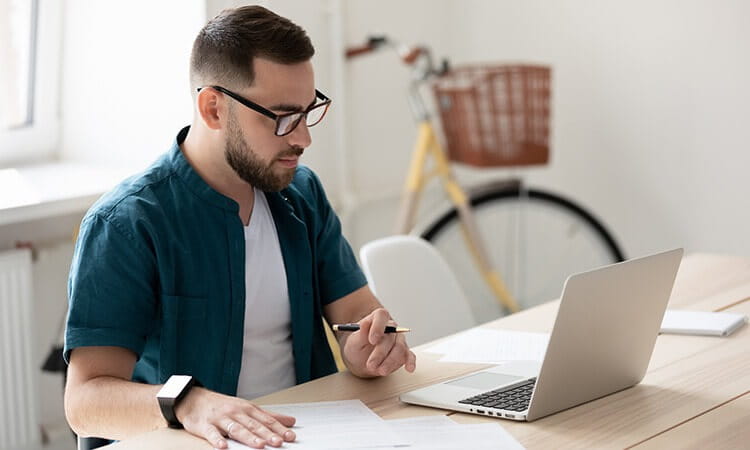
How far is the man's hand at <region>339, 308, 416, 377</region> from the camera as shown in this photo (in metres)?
1.68

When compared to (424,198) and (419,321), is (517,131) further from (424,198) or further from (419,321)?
(419,321)

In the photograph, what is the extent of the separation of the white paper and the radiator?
1626 mm

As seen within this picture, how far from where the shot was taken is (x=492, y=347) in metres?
1.87

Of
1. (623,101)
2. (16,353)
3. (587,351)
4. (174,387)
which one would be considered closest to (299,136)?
(174,387)

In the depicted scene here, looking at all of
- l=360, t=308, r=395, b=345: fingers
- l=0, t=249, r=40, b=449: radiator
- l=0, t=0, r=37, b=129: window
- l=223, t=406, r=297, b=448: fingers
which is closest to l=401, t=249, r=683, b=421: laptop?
l=360, t=308, r=395, b=345: fingers

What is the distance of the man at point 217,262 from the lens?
5.32ft

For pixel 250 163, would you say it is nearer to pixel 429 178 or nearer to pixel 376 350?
pixel 376 350

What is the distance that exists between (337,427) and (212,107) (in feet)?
2.01

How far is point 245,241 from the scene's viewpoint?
185 centimetres

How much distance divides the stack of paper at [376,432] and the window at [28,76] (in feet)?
6.05

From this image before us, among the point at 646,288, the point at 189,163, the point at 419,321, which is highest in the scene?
the point at 189,163

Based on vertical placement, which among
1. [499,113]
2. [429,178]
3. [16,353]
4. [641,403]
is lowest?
[16,353]

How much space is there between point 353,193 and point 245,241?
1748 millimetres

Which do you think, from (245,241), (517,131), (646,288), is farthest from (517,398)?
(517,131)
